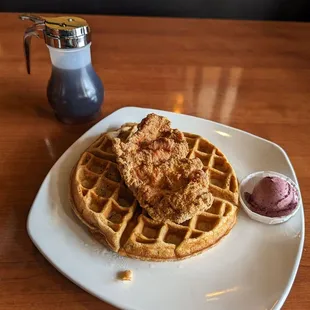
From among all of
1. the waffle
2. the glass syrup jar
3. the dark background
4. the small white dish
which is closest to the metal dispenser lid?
the glass syrup jar

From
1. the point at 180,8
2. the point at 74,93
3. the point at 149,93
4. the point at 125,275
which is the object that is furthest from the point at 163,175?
the point at 180,8

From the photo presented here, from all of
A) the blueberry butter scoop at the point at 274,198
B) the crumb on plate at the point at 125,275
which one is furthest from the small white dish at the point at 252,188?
the crumb on plate at the point at 125,275

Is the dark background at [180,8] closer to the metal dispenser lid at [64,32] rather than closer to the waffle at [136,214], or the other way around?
the metal dispenser lid at [64,32]

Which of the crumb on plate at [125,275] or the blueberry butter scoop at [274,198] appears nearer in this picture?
the crumb on plate at [125,275]

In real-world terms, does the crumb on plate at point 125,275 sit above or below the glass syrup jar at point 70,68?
below

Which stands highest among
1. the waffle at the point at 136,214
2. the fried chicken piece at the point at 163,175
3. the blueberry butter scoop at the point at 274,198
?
the fried chicken piece at the point at 163,175

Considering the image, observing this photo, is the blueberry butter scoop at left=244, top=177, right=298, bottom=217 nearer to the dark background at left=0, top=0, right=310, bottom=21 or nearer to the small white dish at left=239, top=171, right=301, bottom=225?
the small white dish at left=239, top=171, right=301, bottom=225
